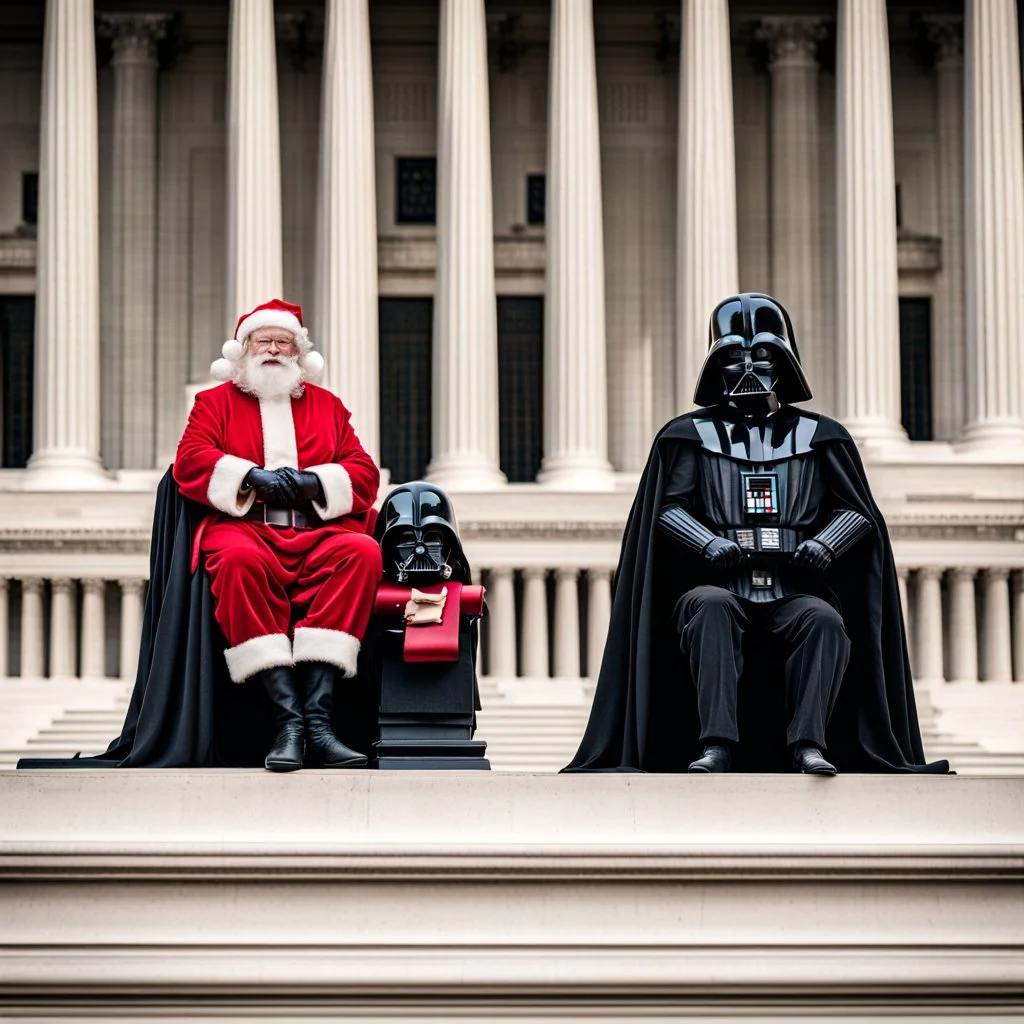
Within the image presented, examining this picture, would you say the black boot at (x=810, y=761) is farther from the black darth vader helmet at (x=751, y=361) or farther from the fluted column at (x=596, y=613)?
the fluted column at (x=596, y=613)

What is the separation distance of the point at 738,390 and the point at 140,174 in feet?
108

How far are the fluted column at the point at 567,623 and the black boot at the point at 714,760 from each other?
75.3 ft

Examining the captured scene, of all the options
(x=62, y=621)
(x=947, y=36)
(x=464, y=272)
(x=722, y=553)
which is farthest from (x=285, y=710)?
(x=947, y=36)

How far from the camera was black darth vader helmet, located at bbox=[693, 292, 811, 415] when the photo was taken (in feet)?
39.7

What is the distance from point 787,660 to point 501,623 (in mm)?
23087

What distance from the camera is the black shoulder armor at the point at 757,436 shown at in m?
12.0

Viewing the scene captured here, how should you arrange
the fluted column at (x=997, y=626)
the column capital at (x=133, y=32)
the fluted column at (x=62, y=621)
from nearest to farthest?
the fluted column at (x=997, y=626), the fluted column at (x=62, y=621), the column capital at (x=133, y=32)

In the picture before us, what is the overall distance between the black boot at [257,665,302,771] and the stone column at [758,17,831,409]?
3253cm

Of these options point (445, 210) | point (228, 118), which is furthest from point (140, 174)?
point (445, 210)

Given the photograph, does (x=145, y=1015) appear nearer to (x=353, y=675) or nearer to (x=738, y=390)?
(x=353, y=675)

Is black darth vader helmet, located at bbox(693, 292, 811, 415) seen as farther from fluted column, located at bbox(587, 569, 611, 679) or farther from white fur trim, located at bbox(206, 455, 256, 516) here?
fluted column, located at bbox(587, 569, 611, 679)

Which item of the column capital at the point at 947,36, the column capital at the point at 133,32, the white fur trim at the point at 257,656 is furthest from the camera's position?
the column capital at the point at 947,36

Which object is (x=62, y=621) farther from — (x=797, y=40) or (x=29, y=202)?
(x=797, y=40)

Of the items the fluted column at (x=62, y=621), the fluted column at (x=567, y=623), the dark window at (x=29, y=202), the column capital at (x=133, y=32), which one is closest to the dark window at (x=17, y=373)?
the dark window at (x=29, y=202)
